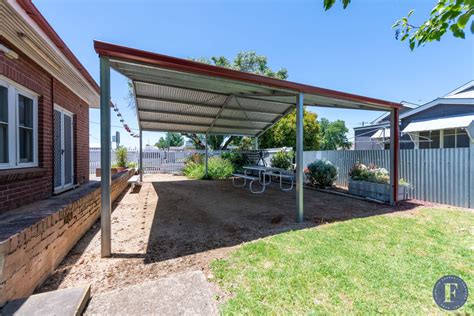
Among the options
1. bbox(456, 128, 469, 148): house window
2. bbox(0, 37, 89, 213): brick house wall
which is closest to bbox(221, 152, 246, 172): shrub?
bbox(0, 37, 89, 213): brick house wall

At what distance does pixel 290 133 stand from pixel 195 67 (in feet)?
48.8

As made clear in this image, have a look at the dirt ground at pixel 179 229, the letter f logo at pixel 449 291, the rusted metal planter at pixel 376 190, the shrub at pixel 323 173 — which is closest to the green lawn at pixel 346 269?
the letter f logo at pixel 449 291

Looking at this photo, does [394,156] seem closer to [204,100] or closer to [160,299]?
[204,100]

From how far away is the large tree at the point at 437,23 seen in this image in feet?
5.75

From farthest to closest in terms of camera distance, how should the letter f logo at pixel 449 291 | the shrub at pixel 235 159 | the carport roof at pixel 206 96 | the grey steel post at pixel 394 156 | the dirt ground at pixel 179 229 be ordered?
the shrub at pixel 235 159, the grey steel post at pixel 394 156, the carport roof at pixel 206 96, the dirt ground at pixel 179 229, the letter f logo at pixel 449 291

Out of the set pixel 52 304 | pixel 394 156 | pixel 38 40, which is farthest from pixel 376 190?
pixel 38 40

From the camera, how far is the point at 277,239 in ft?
12.4

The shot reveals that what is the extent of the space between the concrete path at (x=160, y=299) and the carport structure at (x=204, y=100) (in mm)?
1195

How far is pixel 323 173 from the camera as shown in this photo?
353 inches

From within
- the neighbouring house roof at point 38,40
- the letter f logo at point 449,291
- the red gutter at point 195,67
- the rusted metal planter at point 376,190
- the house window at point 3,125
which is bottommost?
the letter f logo at point 449,291

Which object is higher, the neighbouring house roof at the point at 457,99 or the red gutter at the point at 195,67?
the neighbouring house roof at the point at 457,99

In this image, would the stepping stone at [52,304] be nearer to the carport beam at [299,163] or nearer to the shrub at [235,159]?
the carport beam at [299,163]

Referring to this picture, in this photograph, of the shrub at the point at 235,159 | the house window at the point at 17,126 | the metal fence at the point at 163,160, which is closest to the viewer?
the house window at the point at 17,126

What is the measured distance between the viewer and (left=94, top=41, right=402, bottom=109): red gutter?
10.2 ft
